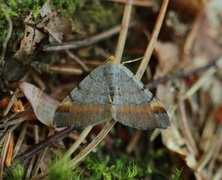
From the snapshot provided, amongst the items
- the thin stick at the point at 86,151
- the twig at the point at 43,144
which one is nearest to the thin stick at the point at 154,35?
the thin stick at the point at 86,151

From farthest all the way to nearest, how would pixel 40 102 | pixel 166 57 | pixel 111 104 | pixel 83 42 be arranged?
1. pixel 166 57
2. pixel 83 42
3. pixel 40 102
4. pixel 111 104

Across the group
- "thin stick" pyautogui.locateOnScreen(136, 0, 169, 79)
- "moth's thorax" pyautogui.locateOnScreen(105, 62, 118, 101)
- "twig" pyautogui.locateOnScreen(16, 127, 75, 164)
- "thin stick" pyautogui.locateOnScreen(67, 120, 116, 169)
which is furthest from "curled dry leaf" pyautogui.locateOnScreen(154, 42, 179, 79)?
"twig" pyautogui.locateOnScreen(16, 127, 75, 164)

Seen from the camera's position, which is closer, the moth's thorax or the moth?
the moth

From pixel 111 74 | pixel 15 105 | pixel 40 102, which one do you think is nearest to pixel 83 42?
pixel 111 74

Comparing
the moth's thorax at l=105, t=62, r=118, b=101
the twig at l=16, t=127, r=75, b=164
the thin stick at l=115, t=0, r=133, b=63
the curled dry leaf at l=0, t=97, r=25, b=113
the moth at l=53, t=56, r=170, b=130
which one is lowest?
the twig at l=16, t=127, r=75, b=164

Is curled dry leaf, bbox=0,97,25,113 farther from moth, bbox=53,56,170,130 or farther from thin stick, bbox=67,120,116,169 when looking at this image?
thin stick, bbox=67,120,116,169

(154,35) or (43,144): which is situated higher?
(154,35)

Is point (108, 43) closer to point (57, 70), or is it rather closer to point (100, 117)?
point (57, 70)

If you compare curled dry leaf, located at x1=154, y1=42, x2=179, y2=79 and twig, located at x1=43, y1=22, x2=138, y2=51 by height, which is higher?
twig, located at x1=43, y1=22, x2=138, y2=51

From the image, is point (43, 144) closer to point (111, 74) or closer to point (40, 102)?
point (40, 102)

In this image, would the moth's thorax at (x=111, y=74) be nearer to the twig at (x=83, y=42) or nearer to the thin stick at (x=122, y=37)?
the thin stick at (x=122, y=37)
